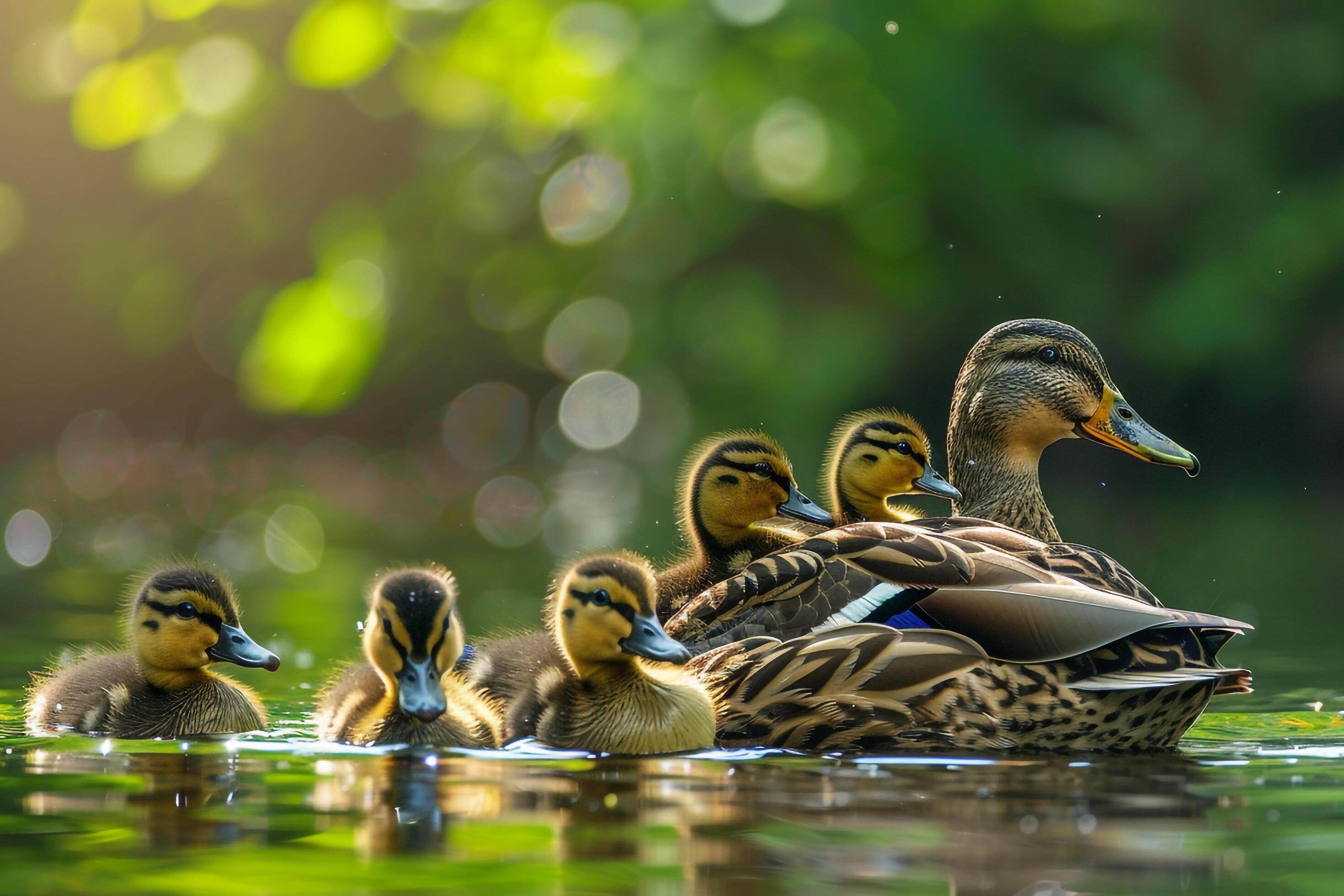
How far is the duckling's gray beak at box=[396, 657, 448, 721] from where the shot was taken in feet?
12.5

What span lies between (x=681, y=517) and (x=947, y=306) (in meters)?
8.60

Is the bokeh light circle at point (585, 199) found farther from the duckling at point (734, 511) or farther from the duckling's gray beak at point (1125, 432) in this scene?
the duckling's gray beak at point (1125, 432)

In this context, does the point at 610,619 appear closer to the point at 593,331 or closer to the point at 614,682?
the point at 614,682

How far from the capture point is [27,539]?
10328 mm

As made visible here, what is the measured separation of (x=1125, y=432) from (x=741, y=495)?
1.21 metres

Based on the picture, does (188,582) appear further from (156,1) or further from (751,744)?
(156,1)

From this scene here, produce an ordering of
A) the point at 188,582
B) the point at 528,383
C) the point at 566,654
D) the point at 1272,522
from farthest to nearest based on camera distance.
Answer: the point at 528,383 < the point at 1272,522 < the point at 188,582 < the point at 566,654

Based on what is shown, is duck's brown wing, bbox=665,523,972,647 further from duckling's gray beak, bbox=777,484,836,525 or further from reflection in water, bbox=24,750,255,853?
reflection in water, bbox=24,750,255,853

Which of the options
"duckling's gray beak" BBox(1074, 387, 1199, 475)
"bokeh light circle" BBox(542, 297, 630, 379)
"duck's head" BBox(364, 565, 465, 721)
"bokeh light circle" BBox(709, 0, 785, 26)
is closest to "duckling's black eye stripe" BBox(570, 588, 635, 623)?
"duck's head" BBox(364, 565, 465, 721)

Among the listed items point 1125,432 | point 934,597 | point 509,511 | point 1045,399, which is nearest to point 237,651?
point 934,597

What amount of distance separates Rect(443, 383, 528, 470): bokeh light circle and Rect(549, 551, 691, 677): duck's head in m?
12.4

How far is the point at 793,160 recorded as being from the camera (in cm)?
1182

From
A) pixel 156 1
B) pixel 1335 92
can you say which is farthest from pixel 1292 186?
pixel 156 1

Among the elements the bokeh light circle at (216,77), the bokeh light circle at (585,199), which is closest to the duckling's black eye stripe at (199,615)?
the bokeh light circle at (216,77)
